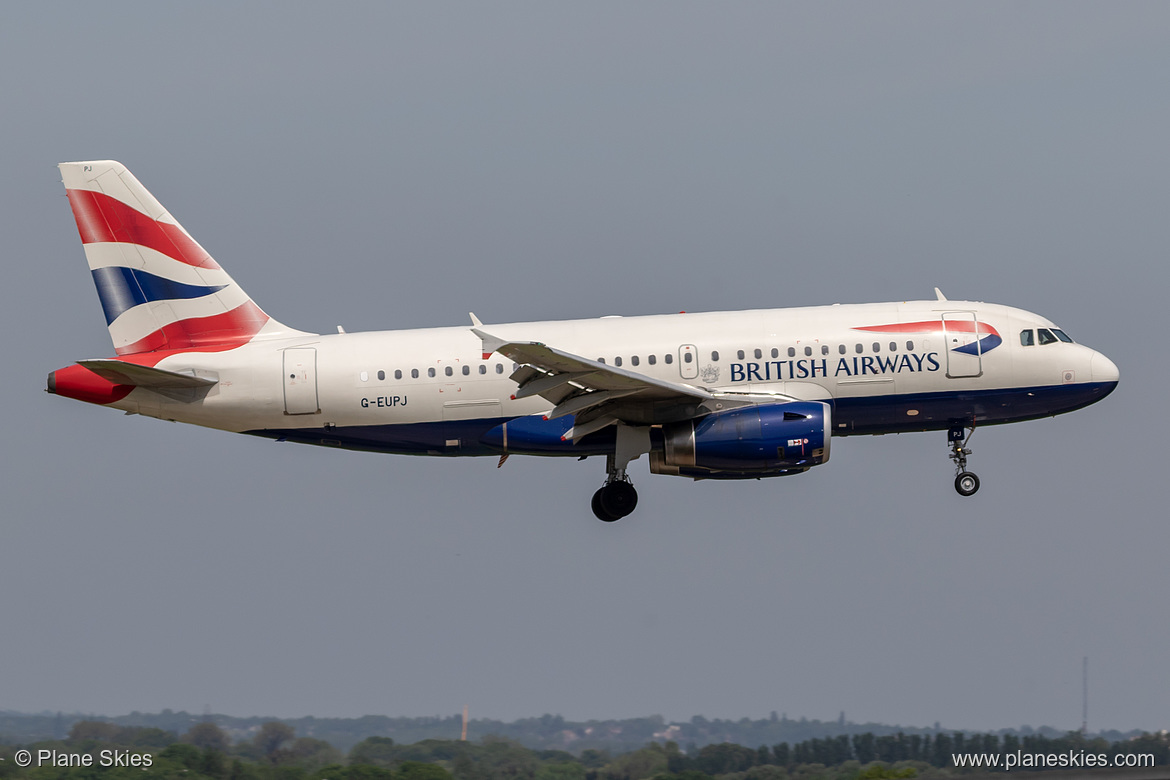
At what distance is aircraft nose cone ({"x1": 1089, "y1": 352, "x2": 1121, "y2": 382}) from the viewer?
35.0 meters

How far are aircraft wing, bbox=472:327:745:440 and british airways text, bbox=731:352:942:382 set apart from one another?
0.96m

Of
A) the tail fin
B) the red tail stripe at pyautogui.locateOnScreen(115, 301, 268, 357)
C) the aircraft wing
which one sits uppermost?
the tail fin

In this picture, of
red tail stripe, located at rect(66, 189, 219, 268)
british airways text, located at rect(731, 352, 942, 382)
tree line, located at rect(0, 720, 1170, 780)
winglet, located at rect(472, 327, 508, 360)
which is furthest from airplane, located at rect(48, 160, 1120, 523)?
tree line, located at rect(0, 720, 1170, 780)

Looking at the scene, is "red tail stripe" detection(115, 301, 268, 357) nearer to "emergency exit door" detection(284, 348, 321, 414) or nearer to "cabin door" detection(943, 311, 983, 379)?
"emergency exit door" detection(284, 348, 321, 414)

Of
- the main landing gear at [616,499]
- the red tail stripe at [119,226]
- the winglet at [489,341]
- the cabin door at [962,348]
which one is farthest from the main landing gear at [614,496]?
the red tail stripe at [119,226]

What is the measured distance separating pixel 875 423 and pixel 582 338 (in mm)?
7487

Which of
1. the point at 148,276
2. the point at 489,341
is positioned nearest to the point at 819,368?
the point at 489,341

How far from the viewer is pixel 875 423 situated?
112 ft

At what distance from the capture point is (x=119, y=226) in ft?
119

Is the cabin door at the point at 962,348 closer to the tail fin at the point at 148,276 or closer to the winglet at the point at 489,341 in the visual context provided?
the winglet at the point at 489,341

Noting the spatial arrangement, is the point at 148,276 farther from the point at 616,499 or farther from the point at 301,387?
the point at 616,499

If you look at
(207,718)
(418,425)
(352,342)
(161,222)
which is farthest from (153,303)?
(207,718)

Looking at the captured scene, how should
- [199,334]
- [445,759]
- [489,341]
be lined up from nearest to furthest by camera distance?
[489,341] → [445,759] → [199,334]

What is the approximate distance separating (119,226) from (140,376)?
15.9ft
